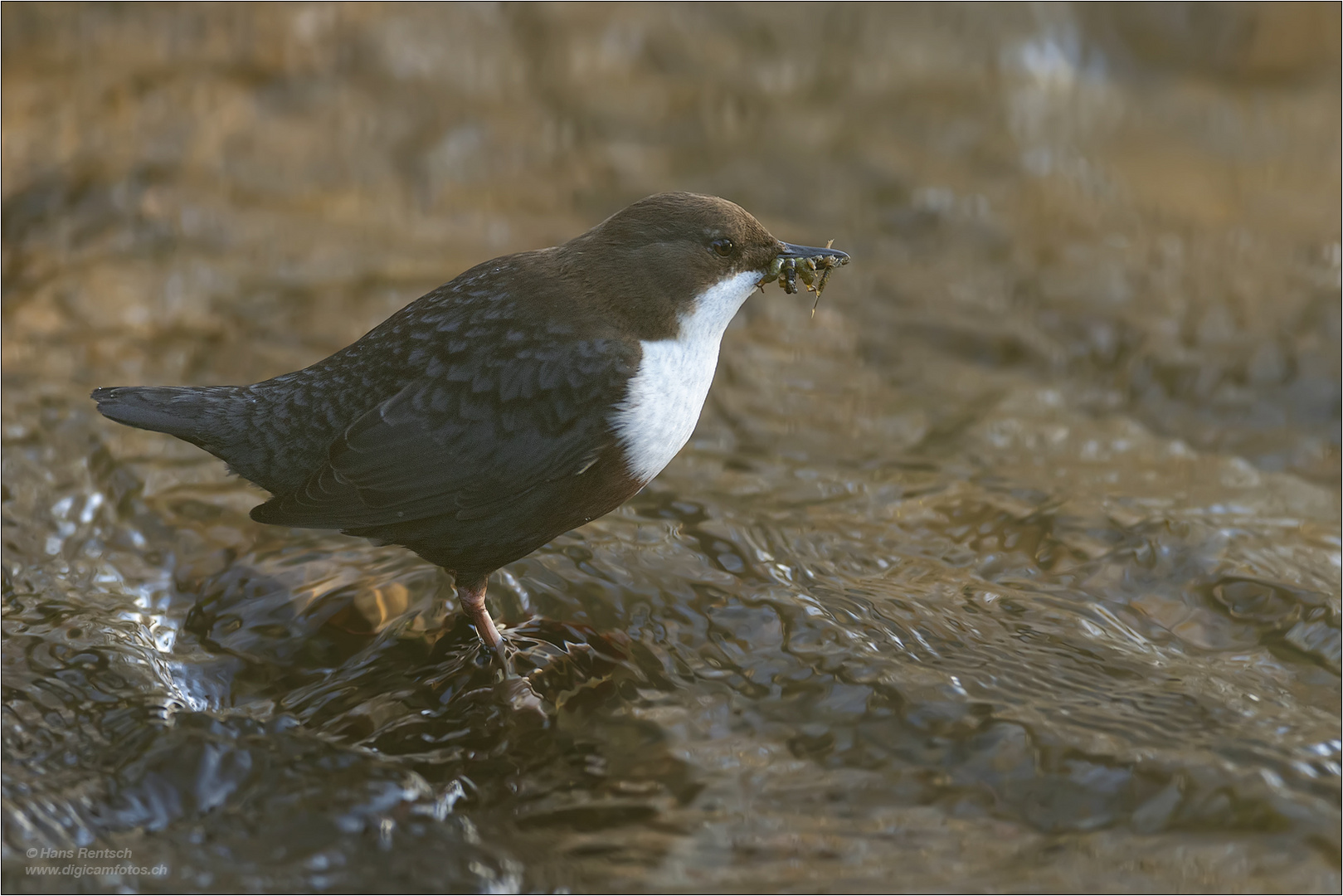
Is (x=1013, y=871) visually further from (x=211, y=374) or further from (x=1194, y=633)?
(x=211, y=374)

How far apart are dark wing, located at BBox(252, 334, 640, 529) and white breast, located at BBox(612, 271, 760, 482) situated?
5cm

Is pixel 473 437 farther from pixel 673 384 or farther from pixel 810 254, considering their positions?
pixel 810 254

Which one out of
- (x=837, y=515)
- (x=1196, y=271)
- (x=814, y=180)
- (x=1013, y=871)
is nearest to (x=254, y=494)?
(x=837, y=515)

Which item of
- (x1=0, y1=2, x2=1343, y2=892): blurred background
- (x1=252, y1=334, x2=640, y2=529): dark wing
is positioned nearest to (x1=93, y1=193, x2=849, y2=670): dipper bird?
(x1=252, y1=334, x2=640, y2=529): dark wing

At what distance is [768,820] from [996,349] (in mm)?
3164

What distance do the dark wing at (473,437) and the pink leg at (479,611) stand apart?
25cm

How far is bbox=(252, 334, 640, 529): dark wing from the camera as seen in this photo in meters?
3.09

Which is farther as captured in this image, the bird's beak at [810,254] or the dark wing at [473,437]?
the bird's beak at [810,254]

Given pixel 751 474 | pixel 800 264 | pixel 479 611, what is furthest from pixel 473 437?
pixel 751 474

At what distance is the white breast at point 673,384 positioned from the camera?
122 inches

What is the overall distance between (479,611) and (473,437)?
500 millimetres

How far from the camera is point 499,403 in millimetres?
3125

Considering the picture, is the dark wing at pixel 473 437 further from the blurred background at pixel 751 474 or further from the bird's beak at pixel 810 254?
the bird's beak at pixel 810 254

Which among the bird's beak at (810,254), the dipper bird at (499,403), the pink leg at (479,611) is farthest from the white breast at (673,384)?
the pink leg at (479,611)
